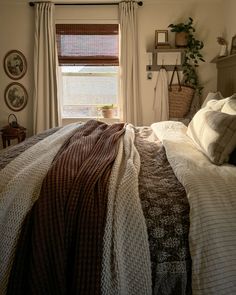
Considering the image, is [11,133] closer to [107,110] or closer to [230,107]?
[107,110]

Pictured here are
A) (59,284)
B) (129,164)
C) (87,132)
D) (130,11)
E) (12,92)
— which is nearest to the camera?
(59,284)

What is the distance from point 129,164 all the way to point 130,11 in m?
3.06

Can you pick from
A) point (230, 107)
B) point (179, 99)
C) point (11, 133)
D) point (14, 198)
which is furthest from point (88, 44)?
point (14, 198)

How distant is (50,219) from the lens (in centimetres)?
112

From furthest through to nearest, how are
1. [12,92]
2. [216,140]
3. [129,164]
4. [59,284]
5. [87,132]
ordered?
[12,92] → [87,132] → [216,140] → [129,164] → [59,284]

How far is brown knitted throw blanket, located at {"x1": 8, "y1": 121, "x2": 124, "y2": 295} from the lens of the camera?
3.45 ft

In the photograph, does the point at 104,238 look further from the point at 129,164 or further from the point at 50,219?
the point at 129,164

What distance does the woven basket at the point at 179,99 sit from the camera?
399 centimetres

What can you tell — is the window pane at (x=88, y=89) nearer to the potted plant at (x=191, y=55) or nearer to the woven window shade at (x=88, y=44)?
the woven window shade at (x=88, y=44)

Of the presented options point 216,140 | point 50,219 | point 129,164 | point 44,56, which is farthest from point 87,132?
point 44,56

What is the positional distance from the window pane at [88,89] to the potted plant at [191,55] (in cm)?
99

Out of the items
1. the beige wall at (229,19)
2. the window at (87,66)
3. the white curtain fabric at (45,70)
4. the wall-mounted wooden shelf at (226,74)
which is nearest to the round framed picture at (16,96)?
the white curtain fabric at (45,70)

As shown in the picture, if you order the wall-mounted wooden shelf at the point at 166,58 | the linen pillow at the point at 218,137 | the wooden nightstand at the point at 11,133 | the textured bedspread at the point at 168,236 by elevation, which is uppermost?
the wall-mounted wooden shelf at the point at 166,58

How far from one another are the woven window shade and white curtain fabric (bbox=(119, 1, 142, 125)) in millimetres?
147
